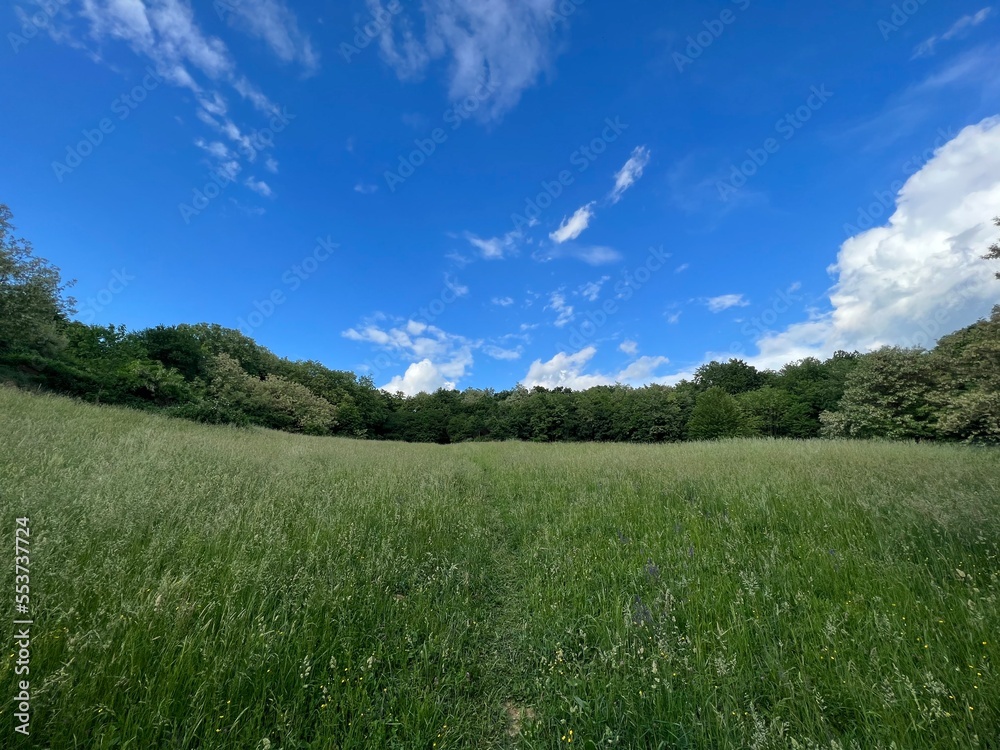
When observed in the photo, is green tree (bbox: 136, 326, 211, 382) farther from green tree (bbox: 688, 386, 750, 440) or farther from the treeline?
green tree (bbox: 688, 386, 750, 440)

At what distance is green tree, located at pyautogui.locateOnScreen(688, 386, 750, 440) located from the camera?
40250mm

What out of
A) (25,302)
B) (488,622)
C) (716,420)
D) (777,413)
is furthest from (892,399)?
(25,302)

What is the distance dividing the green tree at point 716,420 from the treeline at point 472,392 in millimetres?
149

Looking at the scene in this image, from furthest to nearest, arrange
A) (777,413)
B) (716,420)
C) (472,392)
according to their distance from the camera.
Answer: (472,392) < (777,413) < (716,420)

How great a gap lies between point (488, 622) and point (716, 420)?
4469 centimetres

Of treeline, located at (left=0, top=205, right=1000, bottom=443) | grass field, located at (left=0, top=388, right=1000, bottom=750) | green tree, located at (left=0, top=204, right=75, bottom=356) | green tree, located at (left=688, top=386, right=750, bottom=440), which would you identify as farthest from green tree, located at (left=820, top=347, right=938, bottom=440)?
green tree, located at (left=0, top=204, right=75, bottom=356)

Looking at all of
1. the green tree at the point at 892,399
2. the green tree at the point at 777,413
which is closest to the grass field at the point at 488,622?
the green tree at the point at 892,399

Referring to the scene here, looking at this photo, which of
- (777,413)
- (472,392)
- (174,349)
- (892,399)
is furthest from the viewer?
(472,392)

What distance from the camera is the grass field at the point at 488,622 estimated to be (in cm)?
191

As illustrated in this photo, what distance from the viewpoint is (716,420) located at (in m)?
40.5

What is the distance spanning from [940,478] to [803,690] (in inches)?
240

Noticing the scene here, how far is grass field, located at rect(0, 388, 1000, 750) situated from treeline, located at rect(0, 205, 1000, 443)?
19268 mm

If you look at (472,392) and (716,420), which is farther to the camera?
(472,392)

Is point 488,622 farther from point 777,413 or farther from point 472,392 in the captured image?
point 472,392
